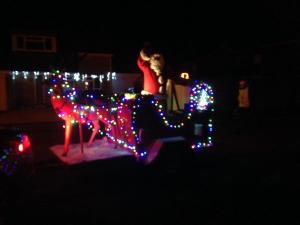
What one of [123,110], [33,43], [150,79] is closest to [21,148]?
[123,110]

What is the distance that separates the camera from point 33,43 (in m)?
26.3

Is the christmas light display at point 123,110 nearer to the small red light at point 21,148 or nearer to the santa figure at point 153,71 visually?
the santa figure at point 153,71

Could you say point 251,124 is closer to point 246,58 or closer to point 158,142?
point 158,142

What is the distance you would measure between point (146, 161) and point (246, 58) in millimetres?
22482

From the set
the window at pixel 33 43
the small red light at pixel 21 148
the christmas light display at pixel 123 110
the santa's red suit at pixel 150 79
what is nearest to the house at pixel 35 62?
the window at pixel 33 43

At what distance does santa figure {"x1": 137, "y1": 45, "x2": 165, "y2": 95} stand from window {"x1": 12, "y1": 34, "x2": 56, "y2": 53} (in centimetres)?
1853

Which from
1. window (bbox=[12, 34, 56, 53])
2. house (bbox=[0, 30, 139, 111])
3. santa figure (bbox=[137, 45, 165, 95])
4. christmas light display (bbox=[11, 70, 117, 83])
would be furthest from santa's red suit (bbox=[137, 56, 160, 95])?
window (bbox=[12, 34, 56, 53])

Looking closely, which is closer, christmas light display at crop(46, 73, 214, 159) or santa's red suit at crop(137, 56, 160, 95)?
christmas light display at crop(46, 73, 214, 159)

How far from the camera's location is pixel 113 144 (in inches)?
412

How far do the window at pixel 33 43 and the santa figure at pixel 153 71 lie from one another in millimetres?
18530

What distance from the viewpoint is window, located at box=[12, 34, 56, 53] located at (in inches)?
1013

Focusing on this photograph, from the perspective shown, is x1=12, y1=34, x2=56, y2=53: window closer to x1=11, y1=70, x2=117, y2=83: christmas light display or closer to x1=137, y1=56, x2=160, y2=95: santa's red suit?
x1=11, y1=70, x2=117, y2=83: christmas light display

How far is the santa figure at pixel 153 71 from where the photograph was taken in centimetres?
943

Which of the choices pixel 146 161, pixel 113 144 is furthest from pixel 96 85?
pixel 146 161
